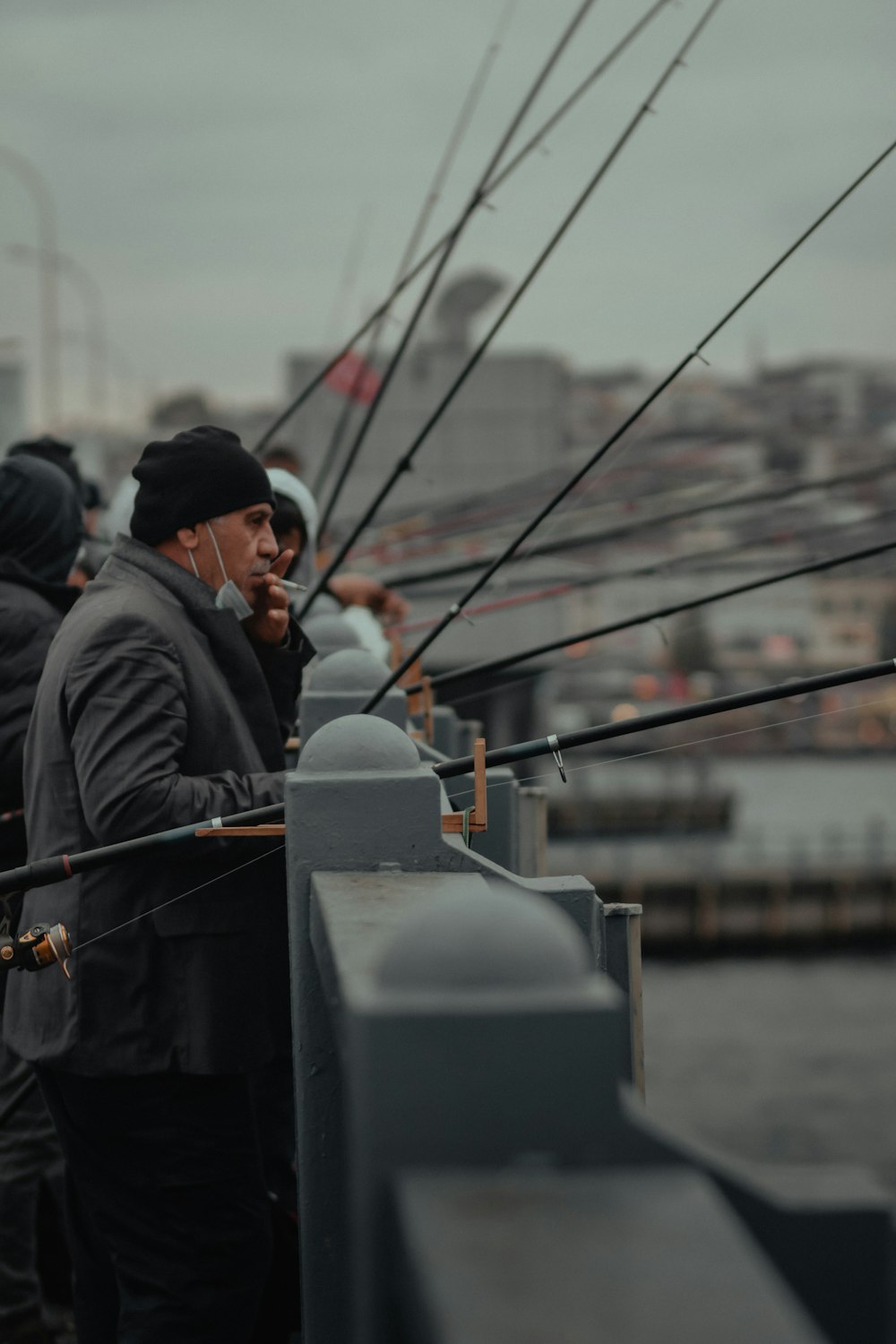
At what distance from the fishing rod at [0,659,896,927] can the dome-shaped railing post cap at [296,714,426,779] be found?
0.99 feet

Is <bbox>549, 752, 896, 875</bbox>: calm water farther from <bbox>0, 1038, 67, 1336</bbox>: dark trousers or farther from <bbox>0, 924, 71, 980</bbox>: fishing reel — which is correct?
<bbox>0, 924, 71, 980</bbox>: fishing reel

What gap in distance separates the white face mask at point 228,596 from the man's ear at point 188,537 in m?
0.01

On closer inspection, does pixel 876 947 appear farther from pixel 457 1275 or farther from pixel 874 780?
pixel 457 1275

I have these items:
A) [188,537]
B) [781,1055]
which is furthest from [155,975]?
[781,1055]

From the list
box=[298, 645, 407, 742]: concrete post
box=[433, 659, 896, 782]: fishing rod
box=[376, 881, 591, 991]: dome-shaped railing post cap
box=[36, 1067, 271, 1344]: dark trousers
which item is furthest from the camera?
box=[298, 645, 407, 742]: concrete post

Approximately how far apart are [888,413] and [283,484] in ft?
505

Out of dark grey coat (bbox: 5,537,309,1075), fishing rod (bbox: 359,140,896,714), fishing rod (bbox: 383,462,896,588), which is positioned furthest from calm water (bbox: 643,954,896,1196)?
dark grey coat (bbox: 5,537,309,1075)

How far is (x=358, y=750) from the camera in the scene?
243cm

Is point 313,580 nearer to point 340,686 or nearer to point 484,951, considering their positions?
point 340,686

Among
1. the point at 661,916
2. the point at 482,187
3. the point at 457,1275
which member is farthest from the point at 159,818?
the point at 661,916

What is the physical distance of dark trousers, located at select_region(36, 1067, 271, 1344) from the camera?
280 cm

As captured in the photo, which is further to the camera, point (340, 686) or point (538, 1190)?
point (340, 686)

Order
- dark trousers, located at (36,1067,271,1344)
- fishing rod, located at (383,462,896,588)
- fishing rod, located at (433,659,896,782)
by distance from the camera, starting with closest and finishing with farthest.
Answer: dark trousers, located at (36,1067,271,1344) → fishing rod, located at (433,659,896,782) → fishing rod, located at (383,462,896,588)

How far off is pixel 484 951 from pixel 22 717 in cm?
254
